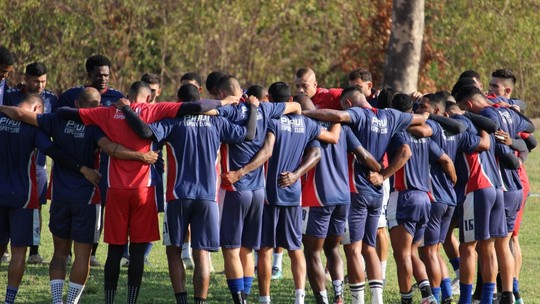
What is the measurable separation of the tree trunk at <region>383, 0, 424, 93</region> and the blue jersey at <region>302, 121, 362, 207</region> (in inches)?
509

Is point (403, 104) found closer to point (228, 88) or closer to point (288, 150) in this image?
point (288, 150)

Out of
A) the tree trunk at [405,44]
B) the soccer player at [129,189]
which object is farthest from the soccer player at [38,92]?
the tree trunk at [405,44]

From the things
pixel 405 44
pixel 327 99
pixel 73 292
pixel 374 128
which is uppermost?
pixel 405 44

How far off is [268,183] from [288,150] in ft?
1.23

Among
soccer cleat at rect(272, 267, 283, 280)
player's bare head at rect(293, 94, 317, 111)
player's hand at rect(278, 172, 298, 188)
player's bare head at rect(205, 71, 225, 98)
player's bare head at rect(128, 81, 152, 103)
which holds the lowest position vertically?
soccer cleat at rect(272, 267, 283, 280)

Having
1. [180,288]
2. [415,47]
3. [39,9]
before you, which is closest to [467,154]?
[180,288]

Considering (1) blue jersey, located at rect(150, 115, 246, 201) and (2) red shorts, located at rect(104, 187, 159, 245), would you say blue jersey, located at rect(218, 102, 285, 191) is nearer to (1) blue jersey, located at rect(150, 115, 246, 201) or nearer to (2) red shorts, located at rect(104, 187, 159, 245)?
(1) blue jersey, located at rect(150, 115, 246, 201)

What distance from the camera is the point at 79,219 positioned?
1076cm

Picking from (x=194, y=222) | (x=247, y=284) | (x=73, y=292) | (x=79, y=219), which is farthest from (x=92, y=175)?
(x=247, y=284)

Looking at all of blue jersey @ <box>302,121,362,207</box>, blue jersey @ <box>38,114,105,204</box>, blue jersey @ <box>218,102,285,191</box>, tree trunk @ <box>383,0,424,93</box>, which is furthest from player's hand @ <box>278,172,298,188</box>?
tree trunk @ <box>383,0,424,93</box>

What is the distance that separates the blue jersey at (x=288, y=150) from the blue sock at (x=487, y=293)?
2.13 meters

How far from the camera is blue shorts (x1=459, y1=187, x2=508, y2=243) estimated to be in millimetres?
11633

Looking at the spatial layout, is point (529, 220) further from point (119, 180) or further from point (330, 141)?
point (119, 180)

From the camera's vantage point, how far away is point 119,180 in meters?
10.5
